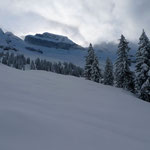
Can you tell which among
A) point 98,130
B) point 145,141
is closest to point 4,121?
point 98,130

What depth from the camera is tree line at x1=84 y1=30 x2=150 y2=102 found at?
23703mm

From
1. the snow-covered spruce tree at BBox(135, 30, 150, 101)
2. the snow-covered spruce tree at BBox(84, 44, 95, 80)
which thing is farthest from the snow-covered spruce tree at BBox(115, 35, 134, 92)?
the snow-covered spruce tree at BBox(84, 44, 95, 80)

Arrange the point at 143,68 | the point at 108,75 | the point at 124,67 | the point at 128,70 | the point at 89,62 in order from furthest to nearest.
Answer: the point at 108,75, the point at 89,62, the point at 128,70, the point at 124,67, the point at 143,68

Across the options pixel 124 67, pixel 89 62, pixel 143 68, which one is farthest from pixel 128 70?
pixel 89 62

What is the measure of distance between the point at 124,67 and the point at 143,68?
570 cm

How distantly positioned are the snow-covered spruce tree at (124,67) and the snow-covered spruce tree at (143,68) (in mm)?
4390

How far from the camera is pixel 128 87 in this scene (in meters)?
29.8

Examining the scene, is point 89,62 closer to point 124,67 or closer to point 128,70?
point 124,67

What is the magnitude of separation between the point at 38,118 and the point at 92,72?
32257 mm

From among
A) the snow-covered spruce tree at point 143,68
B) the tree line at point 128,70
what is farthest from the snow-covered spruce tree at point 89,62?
the snow-covered spruce tree at point 143,68

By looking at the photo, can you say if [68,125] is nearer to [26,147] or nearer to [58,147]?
[58,147]

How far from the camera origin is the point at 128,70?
97.2ft

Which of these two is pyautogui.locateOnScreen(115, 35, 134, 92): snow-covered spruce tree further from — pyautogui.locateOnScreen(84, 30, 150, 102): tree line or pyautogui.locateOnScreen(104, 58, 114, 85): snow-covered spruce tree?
pyautogui.locateOnScreen(104, 58, 114, 85): snow-covered spruce tree

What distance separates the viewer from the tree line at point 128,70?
933 inches
